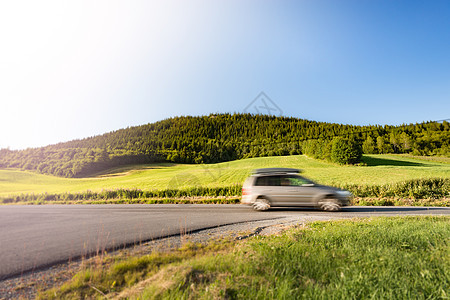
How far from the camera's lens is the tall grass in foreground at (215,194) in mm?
16566

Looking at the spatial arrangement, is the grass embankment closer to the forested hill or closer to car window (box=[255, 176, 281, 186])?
car window (box=[255, 176, 281, 186])

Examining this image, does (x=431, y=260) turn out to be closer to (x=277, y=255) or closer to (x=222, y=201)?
(x=277, y=255)

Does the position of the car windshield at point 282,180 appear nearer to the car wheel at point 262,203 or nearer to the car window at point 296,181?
the car window at point 296,181

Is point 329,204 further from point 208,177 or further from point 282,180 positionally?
point 208,177

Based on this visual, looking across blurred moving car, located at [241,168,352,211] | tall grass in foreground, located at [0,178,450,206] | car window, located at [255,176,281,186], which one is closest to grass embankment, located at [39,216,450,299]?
blurred moving car, located at [241,168,352,211]

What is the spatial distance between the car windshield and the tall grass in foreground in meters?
→ 5.90

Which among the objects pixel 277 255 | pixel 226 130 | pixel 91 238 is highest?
pixel 226 130

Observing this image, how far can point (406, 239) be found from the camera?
4.73 m

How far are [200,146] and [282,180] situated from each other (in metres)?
62.7

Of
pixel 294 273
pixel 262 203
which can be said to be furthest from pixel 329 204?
pixel 294 273

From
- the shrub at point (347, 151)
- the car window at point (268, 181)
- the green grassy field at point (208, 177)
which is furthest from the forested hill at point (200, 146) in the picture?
the car window at point (268, 181)

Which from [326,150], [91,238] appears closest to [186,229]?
[91,238]

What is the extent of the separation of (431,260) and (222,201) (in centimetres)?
1457

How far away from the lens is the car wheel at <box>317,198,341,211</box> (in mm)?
11694
